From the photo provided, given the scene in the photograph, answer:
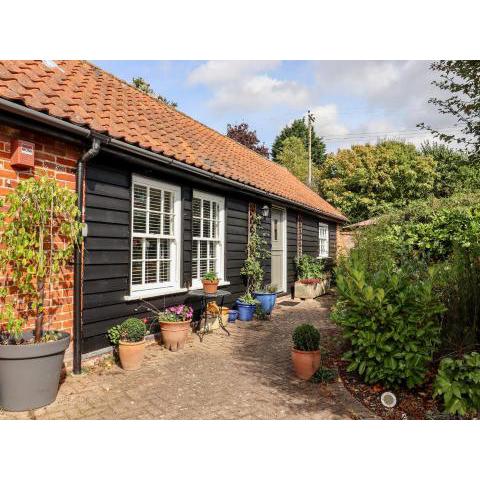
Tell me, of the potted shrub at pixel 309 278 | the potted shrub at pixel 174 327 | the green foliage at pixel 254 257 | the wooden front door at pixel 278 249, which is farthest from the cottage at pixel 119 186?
the potted shrub at pixel 309 278

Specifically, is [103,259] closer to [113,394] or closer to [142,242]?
[142,242]

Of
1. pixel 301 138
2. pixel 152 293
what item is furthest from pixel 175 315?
pixel 301 138

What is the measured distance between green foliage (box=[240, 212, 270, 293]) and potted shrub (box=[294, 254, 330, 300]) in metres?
2.32

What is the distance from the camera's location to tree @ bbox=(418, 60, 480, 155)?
15.7 ft

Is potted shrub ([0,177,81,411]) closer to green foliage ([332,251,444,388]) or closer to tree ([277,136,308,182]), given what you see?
green foliage ([332,251,444,388])

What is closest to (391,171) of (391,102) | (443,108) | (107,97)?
(391,102)

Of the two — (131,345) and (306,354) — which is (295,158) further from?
(131,345)

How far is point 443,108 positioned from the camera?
17.5 ft

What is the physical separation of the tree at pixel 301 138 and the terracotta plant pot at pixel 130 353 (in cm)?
3347

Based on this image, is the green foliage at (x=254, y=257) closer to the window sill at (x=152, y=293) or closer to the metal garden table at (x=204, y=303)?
the metal garden table at (x=204, y=303)

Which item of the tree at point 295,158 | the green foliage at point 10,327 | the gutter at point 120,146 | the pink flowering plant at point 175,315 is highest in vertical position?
the tree at point 295,158

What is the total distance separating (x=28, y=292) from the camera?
12.3 ft

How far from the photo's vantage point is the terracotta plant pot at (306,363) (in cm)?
431

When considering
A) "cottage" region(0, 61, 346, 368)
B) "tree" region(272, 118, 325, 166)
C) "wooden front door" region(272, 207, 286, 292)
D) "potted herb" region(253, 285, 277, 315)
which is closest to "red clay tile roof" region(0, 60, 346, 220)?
"cottage" region(0, 61, 346, 368)
